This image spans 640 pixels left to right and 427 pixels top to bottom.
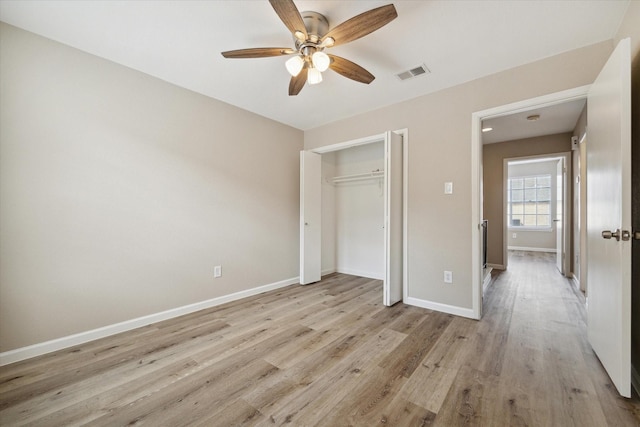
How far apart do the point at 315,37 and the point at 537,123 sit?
4116 millimetres

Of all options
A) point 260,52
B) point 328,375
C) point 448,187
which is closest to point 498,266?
point 448,187

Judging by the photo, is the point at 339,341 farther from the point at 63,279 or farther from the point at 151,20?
the point at 151,20

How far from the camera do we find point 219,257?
3.12 metres

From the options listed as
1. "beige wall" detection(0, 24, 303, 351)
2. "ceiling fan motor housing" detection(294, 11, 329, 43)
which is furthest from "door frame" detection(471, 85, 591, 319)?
"beige wall" detection(0, 24, 303, 351)

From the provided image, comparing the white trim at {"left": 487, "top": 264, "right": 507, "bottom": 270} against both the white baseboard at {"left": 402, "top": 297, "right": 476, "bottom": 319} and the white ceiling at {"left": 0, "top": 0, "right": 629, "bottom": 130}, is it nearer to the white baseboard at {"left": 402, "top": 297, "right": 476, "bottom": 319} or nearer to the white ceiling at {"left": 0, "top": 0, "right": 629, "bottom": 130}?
the white baseboard at {"left": 402, "top": 297, "right": 476, "bottom": 319}

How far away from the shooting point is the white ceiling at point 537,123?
3438 mm

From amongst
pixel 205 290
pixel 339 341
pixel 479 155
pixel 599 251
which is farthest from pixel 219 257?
pixel 599 251

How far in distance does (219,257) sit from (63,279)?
1351 mm

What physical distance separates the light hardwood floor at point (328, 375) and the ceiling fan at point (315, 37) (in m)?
2.19

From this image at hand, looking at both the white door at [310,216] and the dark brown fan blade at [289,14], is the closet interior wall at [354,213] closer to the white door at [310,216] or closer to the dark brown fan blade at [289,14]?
the white door at [310,216]

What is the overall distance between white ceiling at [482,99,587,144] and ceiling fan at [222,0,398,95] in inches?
107

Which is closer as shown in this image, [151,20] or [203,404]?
[203,404]

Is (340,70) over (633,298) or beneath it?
over

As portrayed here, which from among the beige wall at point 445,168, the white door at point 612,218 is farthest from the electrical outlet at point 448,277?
the white door at point 612,218
